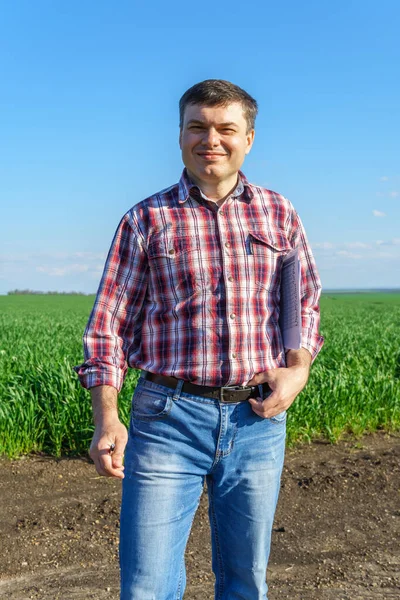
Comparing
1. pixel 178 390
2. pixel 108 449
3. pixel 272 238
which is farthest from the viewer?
pixel 272 238

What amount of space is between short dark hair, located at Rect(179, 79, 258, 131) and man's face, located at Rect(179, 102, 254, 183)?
2cm

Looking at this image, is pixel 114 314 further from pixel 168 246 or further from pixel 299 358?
pixel 299 358

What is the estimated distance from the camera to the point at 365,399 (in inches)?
316

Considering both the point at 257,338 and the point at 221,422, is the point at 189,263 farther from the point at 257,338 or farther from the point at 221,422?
the point at 221,422

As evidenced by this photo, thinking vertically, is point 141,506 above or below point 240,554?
above

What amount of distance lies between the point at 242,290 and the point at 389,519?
3.52m

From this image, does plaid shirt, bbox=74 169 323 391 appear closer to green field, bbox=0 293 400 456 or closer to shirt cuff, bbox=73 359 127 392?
shirt cuff, bbox=73 359 127 392

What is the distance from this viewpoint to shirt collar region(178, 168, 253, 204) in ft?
8.01

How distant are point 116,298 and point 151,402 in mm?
390

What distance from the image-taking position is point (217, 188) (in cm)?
247

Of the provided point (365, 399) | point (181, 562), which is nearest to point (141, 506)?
point (181, 562)

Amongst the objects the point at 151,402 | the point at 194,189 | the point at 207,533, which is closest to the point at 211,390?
the point at 151,402

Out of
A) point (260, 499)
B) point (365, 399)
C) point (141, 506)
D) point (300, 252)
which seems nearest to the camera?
point (141, 506)

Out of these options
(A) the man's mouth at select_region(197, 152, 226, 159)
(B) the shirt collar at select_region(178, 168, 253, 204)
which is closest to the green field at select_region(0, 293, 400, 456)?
(B) the shirt collar at select_region(178, 168, 253, 204)
